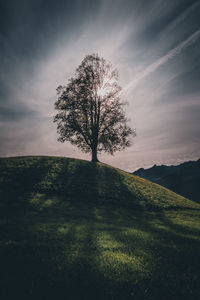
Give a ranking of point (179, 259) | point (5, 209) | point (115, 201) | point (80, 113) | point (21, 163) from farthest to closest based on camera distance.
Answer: point (80, 113) → point (21, 163) → point (115, 201) → point (5, 209) → point (179, 259)

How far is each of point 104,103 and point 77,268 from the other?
34.4 metres

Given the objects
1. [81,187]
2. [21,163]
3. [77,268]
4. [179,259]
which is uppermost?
[21,163]

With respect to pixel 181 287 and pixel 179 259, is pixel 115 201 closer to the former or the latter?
pixel 179 259

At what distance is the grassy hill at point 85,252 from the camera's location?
16.6 ft

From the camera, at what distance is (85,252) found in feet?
24.0

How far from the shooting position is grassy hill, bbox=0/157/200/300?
5055 mm

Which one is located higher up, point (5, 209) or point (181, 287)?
point (5, 209)

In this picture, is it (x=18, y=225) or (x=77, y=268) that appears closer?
(x=77, y=268)

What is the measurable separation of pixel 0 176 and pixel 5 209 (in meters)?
10.1

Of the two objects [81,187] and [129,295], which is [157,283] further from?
[81,187]

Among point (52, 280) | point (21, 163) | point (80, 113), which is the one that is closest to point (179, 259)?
point (52, 280)

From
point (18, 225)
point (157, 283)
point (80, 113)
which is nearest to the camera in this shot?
point (157, 283)

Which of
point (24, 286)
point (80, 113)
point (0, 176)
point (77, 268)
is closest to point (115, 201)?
point (77, 268)

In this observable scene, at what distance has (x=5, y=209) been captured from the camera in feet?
41.4
